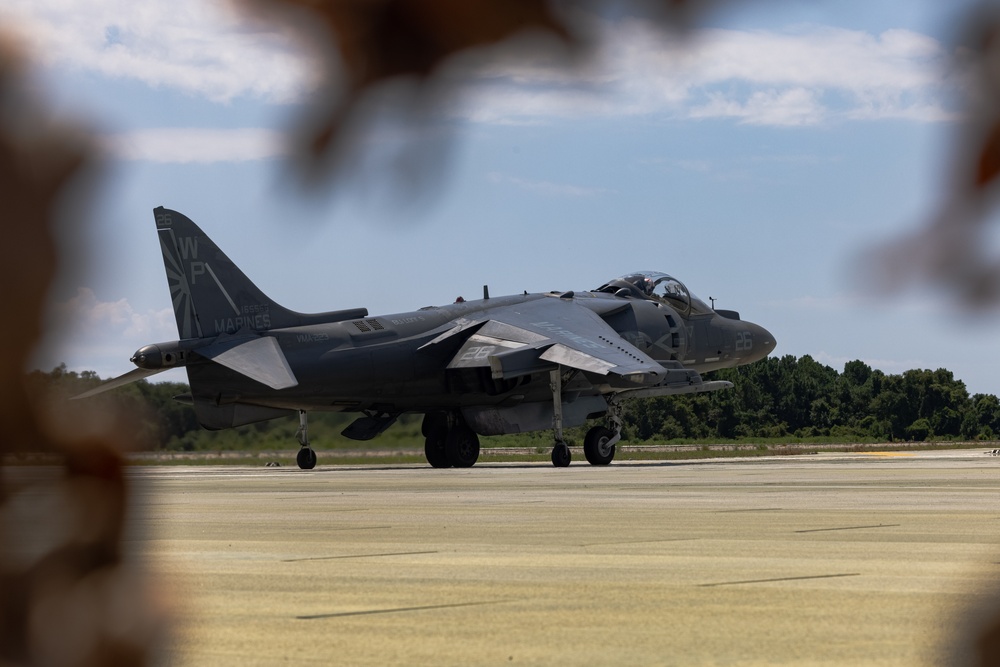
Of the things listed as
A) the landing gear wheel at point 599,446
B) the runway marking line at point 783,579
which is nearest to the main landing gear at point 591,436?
the landing gear wheel at point 599,446

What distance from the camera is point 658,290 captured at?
35000 mm

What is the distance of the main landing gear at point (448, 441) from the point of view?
32.5m

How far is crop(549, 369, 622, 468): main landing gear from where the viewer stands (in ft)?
103

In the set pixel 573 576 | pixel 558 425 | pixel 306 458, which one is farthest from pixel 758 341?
pixel 573 576

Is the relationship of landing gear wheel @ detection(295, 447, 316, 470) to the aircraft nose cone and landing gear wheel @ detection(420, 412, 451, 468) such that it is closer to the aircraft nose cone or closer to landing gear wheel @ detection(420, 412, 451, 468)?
landing gear wheel @ detection(420, 412, 451, 468)

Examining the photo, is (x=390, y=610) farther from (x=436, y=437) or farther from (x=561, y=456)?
(x=436, y=437)

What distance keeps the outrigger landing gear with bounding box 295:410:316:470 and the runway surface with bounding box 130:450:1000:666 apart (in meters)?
13.9

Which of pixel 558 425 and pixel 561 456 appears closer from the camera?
pixel 561 456

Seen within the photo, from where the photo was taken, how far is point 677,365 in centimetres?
3322

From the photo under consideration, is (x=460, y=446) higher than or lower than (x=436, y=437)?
lower

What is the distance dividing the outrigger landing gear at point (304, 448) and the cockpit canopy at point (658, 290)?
854 cm

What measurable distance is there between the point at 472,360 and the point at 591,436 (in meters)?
3.46

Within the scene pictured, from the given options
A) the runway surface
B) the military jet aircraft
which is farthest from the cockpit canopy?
the runway surface

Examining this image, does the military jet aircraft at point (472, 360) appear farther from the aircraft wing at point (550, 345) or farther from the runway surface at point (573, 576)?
the runway surface at point (573, 576)
